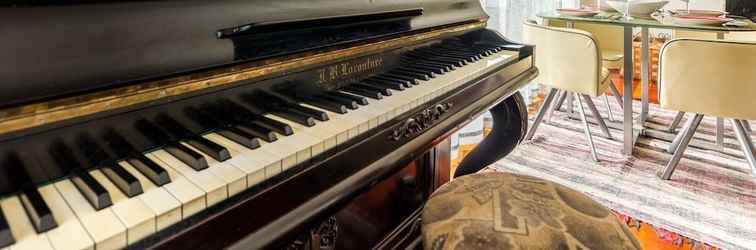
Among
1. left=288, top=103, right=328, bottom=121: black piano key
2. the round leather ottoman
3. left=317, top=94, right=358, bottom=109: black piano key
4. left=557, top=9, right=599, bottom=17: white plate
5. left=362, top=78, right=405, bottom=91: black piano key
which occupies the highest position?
left=557, top=9, right=599, bottom=17: white plate

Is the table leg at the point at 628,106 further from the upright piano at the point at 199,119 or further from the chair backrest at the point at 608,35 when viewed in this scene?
the upright piano at the point at 199,119

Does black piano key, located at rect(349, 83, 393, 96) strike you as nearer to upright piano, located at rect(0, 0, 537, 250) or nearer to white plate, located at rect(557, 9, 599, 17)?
upright piano, located at rect(0, 0, 537, 250)

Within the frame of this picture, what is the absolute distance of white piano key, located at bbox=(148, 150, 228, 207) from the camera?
2.02 ft

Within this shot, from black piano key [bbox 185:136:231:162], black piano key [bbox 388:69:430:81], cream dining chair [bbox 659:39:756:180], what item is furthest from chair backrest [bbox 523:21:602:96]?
black piano key [bbox 185:136:231:162]

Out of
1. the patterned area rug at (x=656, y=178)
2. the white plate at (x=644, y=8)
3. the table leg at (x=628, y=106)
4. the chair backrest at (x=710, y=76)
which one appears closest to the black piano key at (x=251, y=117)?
the patterned area rug at (x=656, y=178)

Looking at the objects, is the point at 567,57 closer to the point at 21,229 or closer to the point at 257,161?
the point at 257,161

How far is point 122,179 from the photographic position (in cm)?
60

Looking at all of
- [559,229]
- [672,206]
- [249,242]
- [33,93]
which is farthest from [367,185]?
[672,206]

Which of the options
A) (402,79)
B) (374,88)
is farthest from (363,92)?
(402,79)

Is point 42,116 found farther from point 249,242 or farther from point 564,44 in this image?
point 564,44

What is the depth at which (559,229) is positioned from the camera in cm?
99

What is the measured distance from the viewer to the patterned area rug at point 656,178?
6.81 ft

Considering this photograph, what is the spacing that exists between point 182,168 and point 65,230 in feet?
0.55

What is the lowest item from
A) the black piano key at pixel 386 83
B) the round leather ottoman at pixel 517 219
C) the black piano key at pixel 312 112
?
the round leather ottoman at pixel 517 219
